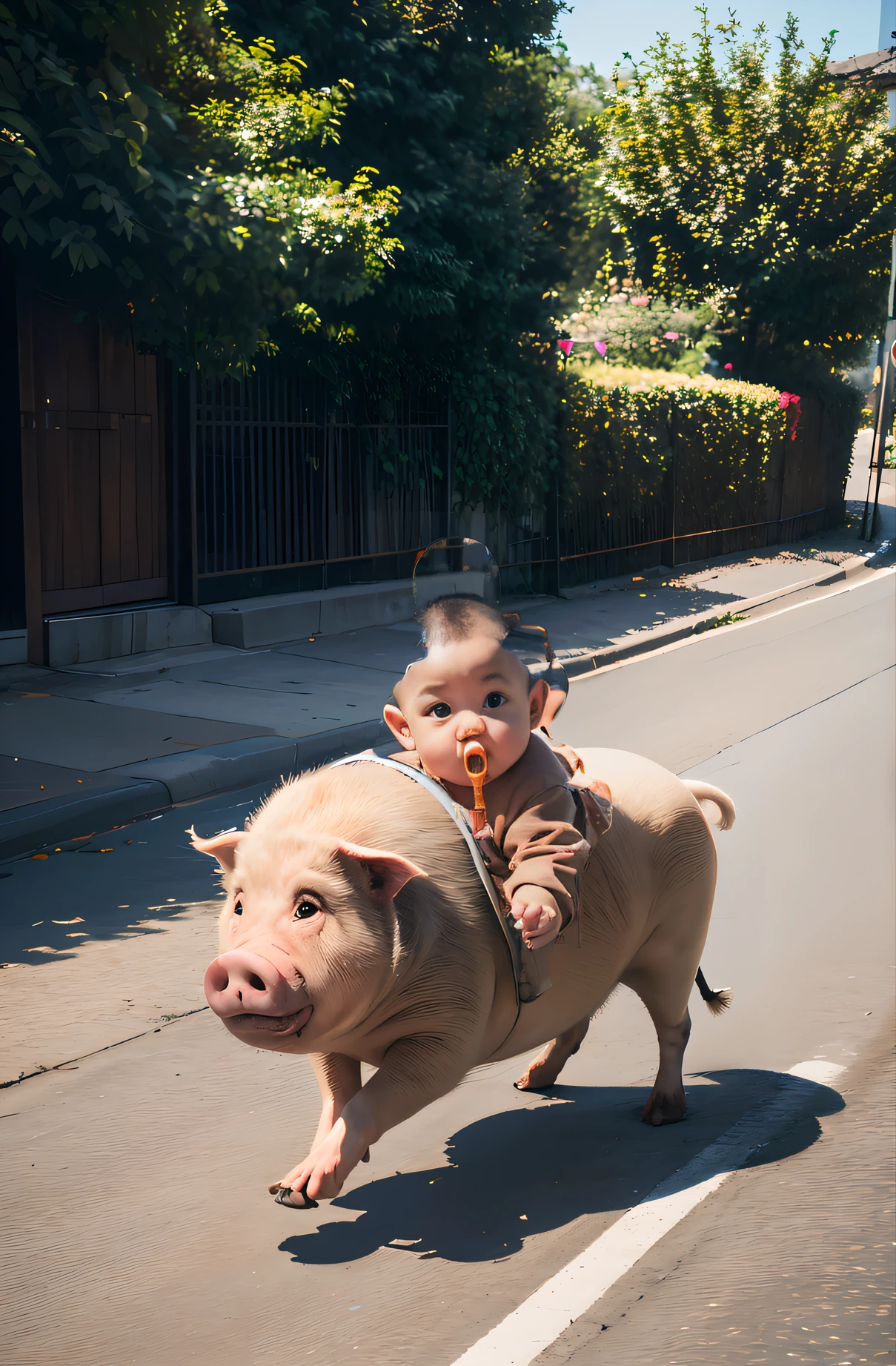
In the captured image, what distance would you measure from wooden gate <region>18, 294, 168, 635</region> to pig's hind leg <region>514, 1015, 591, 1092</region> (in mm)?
7854

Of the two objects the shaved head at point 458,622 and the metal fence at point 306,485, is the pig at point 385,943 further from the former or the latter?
the metal fence at point 306,485

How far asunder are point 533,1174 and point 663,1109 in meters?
0.51

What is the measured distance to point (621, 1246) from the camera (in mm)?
3023

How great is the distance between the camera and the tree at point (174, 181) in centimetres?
865

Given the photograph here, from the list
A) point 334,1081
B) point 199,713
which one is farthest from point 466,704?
point 199,713

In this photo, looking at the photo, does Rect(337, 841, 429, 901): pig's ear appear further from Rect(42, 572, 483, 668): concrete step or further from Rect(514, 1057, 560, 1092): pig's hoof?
Rect(42, 572, 483, 668): concrete step

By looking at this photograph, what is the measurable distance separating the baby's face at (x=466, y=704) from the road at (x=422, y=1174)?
1182 mm

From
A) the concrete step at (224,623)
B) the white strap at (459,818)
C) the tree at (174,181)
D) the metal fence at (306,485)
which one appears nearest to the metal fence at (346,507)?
the metal fence at (306,485)

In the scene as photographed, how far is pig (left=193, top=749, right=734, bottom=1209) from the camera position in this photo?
7.53 feet

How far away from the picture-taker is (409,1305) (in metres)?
2.78

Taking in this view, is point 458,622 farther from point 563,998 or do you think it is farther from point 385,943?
point 563,998

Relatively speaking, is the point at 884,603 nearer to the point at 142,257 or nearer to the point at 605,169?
the point at 142,257

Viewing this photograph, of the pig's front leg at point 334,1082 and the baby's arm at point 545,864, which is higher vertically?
the baby's arm at point 545,864

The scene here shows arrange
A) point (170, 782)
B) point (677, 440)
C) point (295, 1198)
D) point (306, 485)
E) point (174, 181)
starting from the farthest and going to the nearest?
point (677, 440) < point (306, 485) < point (174, 181) < point (170, 782) < point (295, 1198)
